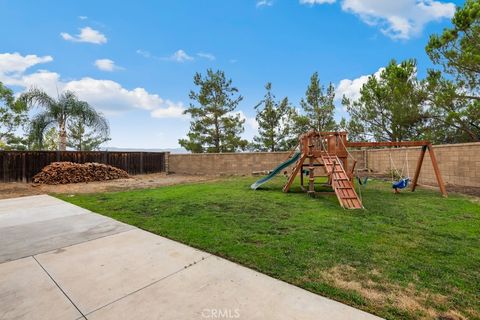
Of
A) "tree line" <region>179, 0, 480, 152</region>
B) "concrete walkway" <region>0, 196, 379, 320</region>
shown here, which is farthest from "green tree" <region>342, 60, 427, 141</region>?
"concrete walkway" <region>0, 196, 379, 320</region>

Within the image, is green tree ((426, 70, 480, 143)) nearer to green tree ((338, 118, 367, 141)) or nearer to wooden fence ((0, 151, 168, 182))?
green tree ((338, 118, 367, 141))

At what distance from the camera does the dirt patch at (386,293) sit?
162cm

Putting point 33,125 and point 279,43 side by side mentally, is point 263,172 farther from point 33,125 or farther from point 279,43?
point 33,125

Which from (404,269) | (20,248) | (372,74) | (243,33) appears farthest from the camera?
(372,74)

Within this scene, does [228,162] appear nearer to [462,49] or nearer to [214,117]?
[214,117]

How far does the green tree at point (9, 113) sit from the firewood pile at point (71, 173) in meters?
6.73

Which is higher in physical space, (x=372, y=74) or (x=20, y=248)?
(x=372, y=74)

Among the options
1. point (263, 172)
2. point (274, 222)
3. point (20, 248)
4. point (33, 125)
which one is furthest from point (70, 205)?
point (33, 125)

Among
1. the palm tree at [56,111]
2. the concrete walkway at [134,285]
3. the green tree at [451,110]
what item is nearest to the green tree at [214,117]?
the palm tree at [56,111]

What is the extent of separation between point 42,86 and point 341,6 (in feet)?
51.2

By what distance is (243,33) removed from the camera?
12688 millimetres

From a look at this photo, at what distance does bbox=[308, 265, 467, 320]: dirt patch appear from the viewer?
1623 millimetres

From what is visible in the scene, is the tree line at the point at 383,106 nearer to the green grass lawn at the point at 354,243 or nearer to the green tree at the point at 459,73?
the green tree at the point at 459,73

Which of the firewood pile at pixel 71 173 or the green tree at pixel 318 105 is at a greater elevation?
the green tree at pixel 318 105
